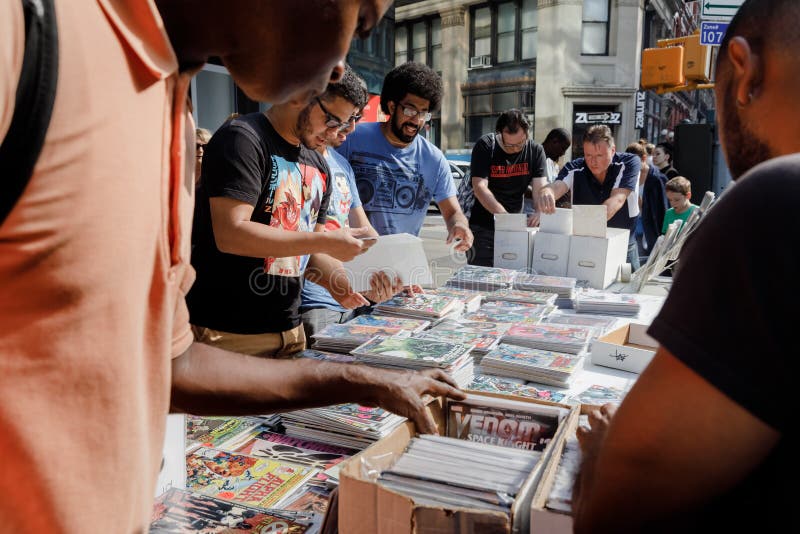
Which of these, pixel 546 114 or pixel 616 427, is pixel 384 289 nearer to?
pixel 616 427

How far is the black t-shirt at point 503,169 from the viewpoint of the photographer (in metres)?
4.92

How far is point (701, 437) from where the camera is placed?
74cm

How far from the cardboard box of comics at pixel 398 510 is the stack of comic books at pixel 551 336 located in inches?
41.5

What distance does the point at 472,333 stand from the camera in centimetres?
245

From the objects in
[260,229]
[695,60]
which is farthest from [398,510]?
[695,60]

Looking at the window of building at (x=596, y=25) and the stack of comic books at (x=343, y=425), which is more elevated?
the window of building at (x=596, y=25)

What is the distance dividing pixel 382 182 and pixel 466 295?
82cm

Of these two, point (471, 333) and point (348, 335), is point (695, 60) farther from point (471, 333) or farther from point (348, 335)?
point (348, 335)

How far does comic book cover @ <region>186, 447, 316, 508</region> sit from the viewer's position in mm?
1441

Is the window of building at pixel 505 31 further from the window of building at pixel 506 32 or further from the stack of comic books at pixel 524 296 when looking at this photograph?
the stack of comic books at pixel 524 296

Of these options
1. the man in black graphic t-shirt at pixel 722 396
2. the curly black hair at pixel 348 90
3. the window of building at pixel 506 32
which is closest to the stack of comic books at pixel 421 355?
the curly black hair at pixel 348 90

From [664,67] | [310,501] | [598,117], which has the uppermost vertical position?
[598,117]

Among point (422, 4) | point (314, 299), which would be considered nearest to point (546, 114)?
point (422, 4)

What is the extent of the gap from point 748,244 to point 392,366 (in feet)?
4.80
